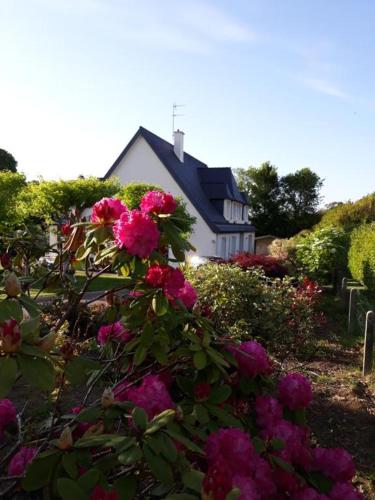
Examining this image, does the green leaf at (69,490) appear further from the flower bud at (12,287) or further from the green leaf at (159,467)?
the flower bud at (12,287)

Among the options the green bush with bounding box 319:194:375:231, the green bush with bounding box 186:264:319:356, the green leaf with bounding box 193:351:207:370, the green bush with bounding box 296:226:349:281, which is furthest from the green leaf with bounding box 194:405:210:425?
the green bush with bounding box 319:194:375:231

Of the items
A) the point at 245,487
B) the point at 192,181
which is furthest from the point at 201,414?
the point at 192,181

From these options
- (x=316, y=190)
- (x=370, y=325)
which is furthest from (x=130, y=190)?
(x=316, y=190)

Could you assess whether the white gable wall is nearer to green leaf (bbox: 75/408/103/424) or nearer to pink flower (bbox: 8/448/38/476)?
pink flower (bbox: 8/448/38/476)

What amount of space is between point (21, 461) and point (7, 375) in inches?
23.5

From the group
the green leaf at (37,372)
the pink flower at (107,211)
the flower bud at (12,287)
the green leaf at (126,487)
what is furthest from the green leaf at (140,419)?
the pink flower at (107,211)

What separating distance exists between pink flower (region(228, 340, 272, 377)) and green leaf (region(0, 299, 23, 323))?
2.94ft

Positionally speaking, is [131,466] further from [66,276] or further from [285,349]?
[285,349]

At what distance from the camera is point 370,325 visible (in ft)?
22.2

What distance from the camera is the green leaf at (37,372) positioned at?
1303 mm

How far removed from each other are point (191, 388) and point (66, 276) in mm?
1066

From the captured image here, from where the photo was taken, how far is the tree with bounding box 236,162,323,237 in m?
45.5

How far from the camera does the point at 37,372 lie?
4.32 feet

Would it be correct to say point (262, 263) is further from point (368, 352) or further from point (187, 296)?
point (187, 296)
